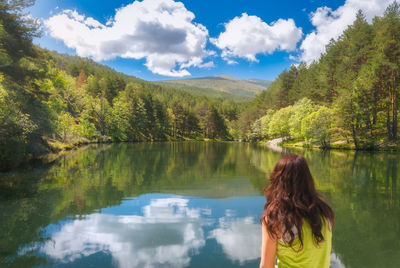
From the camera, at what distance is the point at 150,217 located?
29.3 feet

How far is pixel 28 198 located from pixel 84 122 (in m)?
53.6

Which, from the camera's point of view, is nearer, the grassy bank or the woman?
the woman

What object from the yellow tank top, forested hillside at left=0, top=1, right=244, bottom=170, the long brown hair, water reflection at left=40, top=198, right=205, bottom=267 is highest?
forested hillside at left=0, top=1, right=244, bottom=170

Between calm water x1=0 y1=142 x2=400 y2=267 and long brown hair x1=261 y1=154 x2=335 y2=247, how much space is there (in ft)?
12.4

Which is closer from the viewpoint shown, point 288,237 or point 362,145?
point 288,237

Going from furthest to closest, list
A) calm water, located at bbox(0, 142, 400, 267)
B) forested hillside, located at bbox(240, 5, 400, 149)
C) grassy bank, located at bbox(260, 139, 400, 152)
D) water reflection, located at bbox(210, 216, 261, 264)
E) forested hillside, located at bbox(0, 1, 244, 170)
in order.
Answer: grassy bank, located at bbox(260, 139, 400, 152) → forested hillside, located at bbox(240, 5, 400, 149) → forested hillside, located at bbox(0, 1, 244, 170) → water reflection, located at bbox(210, 216, 261, 264) → calm water, located at bbox(0, 142, 400, 267)

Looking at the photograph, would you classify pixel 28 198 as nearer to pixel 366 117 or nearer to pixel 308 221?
pixel 308 221

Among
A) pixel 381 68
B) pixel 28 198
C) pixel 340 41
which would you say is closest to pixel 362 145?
pixel 381 68

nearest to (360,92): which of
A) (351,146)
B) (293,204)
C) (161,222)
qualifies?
(351,146)

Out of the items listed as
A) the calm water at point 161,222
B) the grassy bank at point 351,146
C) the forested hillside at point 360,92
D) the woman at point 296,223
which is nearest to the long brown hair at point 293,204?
the woman at point 296,223

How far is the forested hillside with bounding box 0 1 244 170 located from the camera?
1925 centimetres

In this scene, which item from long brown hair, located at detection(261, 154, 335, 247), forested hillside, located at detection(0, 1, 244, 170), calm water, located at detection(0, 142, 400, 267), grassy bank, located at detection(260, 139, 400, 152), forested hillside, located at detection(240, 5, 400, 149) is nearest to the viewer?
long brown hair, located at detection(261, 154, 335, 247)

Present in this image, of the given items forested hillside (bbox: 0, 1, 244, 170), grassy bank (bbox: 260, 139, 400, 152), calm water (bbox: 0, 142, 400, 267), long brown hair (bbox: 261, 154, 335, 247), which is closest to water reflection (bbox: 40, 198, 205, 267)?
calm water (bbox: 0, 142, 400, 267)

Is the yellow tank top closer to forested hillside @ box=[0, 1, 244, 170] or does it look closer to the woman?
the woman
